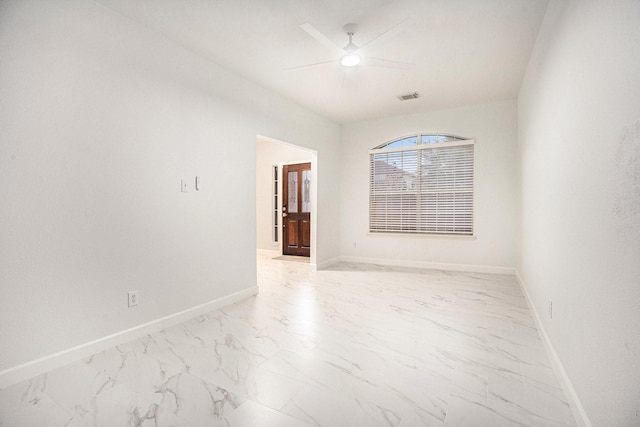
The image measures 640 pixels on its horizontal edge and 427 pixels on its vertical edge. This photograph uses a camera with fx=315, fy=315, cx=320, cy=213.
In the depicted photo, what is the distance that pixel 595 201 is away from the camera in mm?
1460

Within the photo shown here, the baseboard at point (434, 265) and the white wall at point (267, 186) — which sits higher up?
the white wall at point (267, 186)

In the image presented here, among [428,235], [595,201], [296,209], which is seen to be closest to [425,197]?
[428,235]

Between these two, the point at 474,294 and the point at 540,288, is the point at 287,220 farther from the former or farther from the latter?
the point at 540,288

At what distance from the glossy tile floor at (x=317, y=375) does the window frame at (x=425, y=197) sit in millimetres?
2190

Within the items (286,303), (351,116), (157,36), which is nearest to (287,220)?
(351,116)

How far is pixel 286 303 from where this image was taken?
11.9 ft

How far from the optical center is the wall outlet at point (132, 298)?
2651mm

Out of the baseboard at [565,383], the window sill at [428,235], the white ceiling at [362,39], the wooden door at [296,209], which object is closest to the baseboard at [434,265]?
the window sill at [428,235]

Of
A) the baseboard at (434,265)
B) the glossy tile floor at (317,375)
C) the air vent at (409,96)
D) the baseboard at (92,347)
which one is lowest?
the glossy tile floor at (317,375)

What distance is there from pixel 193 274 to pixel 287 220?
160 inches

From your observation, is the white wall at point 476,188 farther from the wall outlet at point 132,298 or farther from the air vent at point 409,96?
the wall outlet at point 132,298

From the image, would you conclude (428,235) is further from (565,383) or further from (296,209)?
(565,383)

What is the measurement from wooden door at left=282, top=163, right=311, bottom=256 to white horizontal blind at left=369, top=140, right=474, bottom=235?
5.10 ft

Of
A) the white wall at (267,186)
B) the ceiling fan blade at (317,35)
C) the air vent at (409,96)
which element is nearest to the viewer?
the ceiling fan blade at (317,35)
